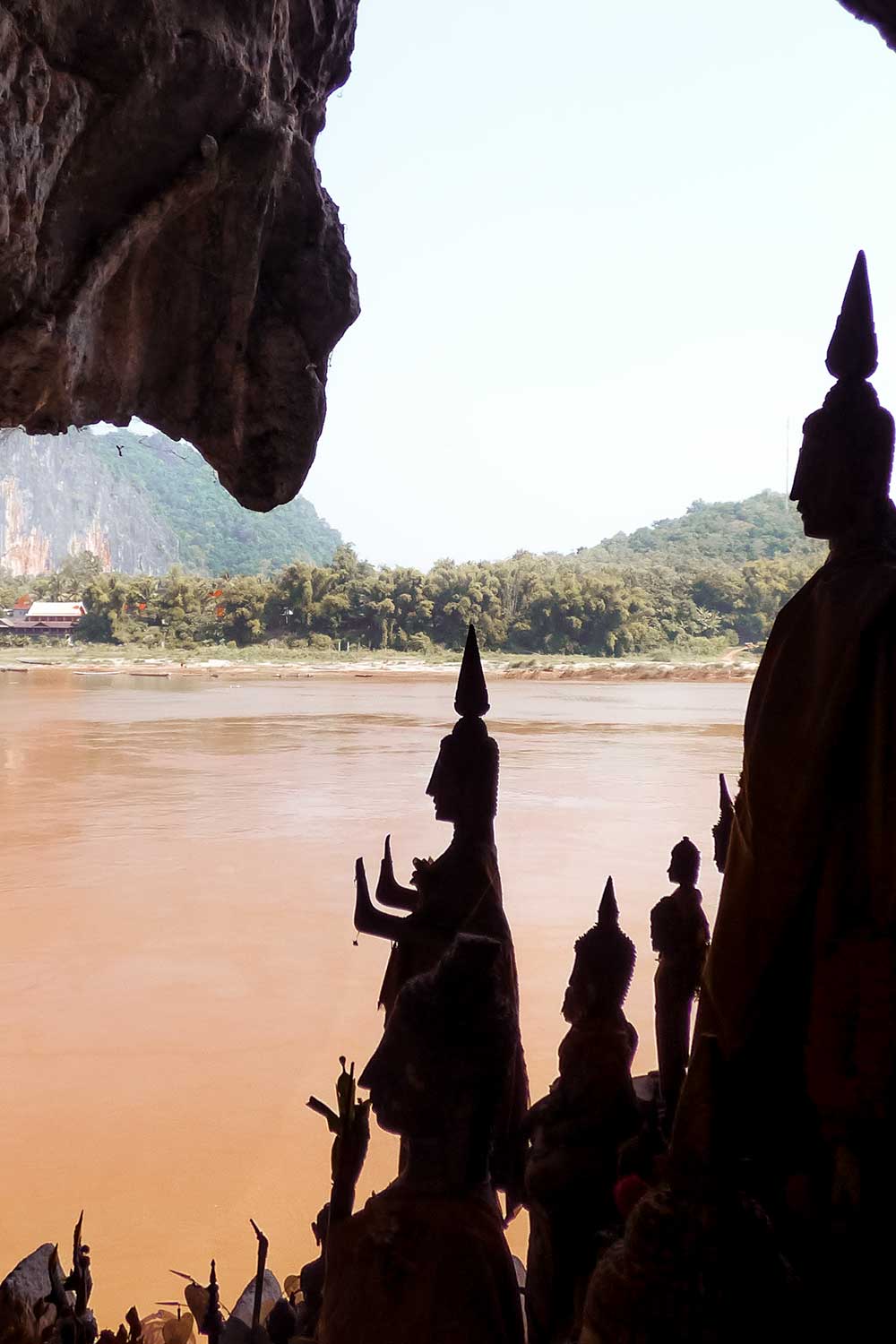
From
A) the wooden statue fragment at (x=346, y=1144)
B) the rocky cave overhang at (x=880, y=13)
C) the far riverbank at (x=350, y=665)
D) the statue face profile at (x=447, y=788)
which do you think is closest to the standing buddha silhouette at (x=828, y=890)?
the wooden statue fragment at (x=346, y=1144)

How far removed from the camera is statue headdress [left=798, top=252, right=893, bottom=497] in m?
1.25

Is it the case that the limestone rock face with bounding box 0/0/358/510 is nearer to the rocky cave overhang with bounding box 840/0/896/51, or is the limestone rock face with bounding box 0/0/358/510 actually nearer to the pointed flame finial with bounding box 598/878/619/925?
the rocky cave overhang with bounding box 840/0/896/51

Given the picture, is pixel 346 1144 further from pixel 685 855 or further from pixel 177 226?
pixel 177 226

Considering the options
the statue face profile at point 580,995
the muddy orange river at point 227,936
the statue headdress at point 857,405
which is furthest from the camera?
the muddy orange river at point 227,936

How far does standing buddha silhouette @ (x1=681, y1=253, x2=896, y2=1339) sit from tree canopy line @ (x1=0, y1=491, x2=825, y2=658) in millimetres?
20347

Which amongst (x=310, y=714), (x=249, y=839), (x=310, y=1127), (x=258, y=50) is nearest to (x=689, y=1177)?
(x=258, y=50)

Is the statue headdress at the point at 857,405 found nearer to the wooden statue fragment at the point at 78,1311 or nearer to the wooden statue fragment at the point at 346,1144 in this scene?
the wooden statue fragment at the point at 346,1144

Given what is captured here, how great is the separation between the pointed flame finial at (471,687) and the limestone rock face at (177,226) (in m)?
2.17

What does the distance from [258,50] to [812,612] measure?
3650mm

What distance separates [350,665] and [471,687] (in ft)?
93.6

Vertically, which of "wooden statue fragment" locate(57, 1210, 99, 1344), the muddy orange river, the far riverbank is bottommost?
the muddy orange river

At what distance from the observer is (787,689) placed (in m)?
1.23

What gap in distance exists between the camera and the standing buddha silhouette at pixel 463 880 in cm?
187

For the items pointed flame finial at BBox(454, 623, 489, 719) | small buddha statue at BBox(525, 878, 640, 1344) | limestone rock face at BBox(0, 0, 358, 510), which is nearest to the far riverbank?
limestone rock face at BBox(0, 0, 358, 510)
